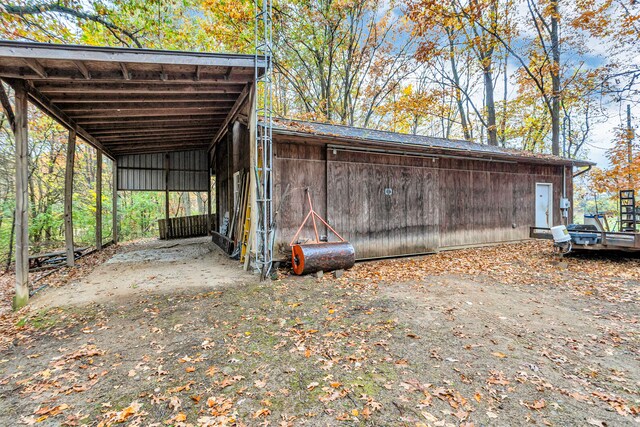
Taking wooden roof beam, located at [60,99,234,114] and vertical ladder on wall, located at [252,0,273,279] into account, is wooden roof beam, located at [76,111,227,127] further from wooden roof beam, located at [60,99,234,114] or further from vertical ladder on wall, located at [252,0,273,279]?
vertical ladder on wall, located at [252,0,273,279]

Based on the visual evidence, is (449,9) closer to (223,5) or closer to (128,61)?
(223,5)

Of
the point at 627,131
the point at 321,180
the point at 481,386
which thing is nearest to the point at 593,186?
the point at 627,131

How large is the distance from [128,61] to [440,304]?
5.99m

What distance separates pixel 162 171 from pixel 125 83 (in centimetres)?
784

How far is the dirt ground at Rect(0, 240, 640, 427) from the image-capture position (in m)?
2.11

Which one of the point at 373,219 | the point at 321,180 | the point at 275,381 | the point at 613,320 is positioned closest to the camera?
the point at 275,381

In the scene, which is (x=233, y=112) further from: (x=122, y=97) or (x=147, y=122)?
(x=147, y=122)

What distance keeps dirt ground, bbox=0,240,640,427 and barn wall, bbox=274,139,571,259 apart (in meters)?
1.93

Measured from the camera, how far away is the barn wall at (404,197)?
6.40 m

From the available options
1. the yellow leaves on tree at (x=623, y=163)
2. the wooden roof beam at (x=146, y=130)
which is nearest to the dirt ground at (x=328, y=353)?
the wooden roof beam at (x=146, y=130)

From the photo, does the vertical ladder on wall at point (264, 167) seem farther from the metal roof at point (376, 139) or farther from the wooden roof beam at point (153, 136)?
the wooden roof beam at point (153, 136)

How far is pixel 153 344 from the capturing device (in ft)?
10.4

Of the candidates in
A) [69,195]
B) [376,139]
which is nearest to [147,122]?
[69,195]

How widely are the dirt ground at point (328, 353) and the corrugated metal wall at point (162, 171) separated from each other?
25.0 ft
